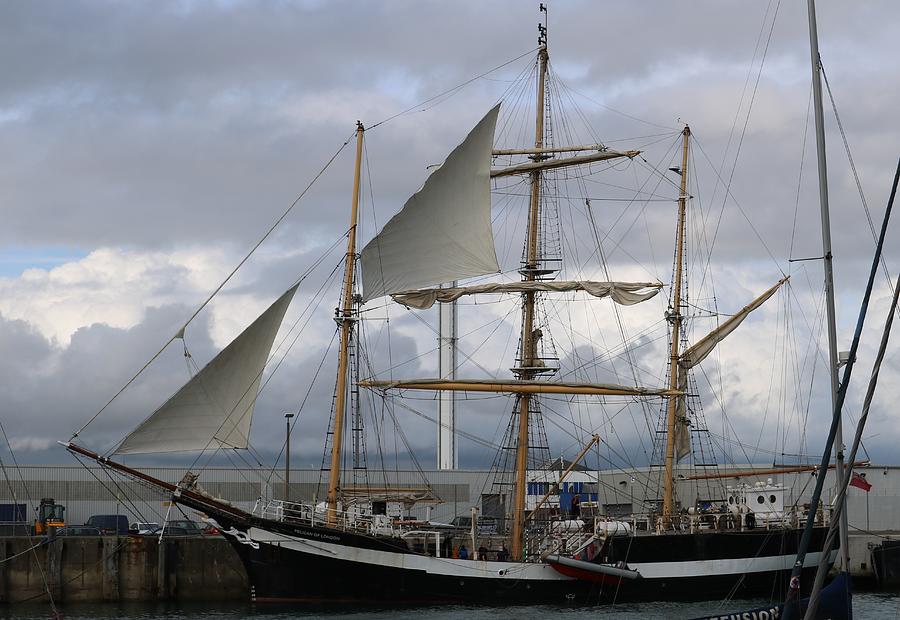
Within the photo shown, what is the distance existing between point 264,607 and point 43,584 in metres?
9.45

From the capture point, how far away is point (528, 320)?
5738 cm

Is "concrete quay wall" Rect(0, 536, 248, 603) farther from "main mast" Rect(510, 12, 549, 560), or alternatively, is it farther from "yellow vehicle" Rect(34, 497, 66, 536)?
"main mast" Rect(510, 12, 549, 560)

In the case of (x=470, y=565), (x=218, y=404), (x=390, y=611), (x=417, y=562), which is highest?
(x=218, y=404)

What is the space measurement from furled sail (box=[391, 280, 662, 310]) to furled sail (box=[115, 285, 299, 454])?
9.82 meters

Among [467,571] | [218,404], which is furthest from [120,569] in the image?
[467,571]

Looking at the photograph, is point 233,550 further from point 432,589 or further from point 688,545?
point 688,545

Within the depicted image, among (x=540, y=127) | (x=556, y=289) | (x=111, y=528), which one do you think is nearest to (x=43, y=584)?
(x=111, y=528)

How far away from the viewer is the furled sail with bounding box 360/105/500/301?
51.7m

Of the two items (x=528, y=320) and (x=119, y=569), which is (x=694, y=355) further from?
(x=119, y=569)

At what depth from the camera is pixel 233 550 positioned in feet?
174

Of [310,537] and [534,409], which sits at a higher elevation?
[534,409]

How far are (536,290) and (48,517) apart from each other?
27872mm

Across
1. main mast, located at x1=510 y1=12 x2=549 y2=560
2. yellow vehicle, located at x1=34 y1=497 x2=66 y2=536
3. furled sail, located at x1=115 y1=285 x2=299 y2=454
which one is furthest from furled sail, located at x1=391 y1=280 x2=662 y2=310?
yellow vehicle, located at x1=34 y1=497 x2=66 y2=536

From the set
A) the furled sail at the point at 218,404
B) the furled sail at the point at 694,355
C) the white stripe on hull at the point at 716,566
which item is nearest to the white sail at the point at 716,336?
the furled sail at the point at 694,355
